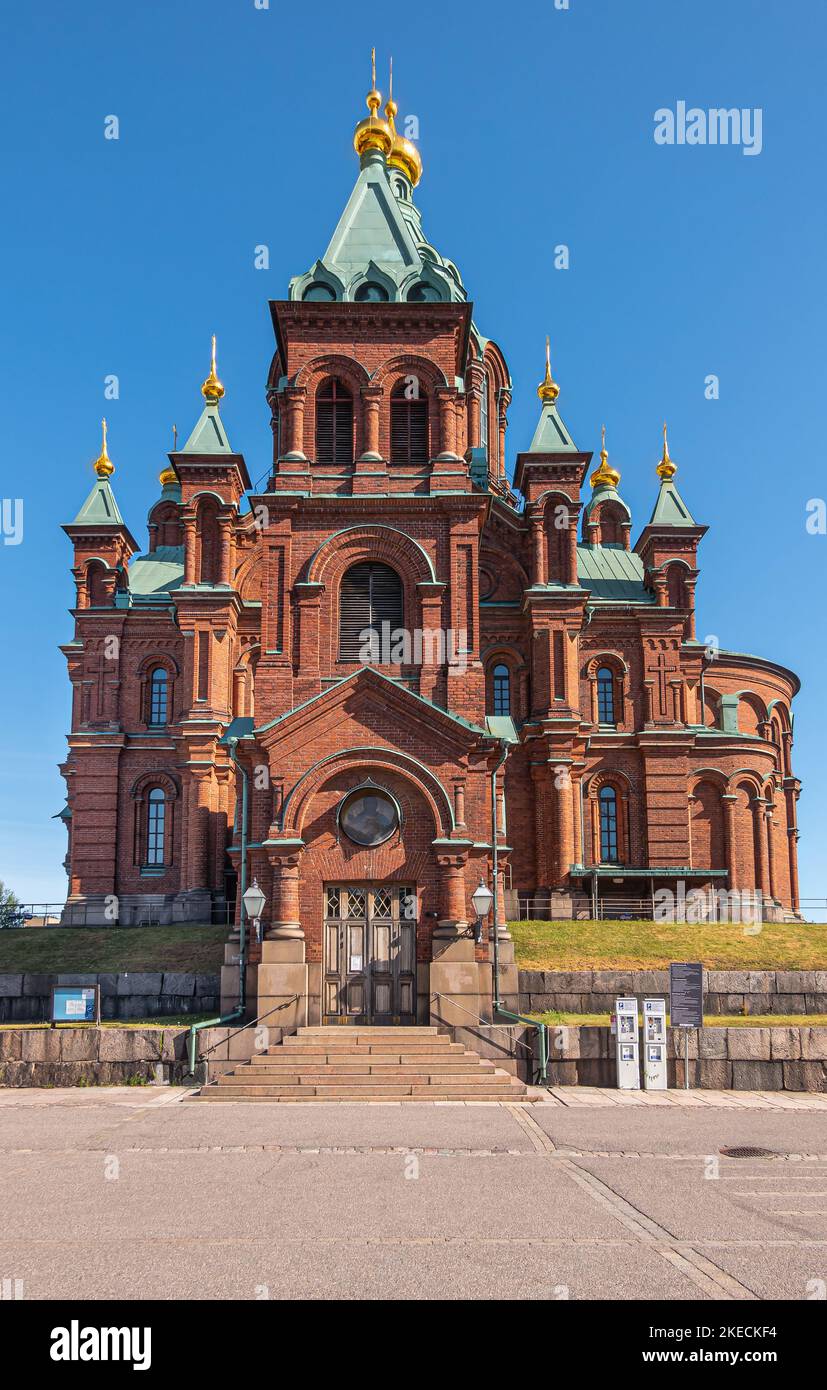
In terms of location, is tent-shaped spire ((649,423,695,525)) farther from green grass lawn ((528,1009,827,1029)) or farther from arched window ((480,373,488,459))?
green grass lawn ((528,1009,827,1029))

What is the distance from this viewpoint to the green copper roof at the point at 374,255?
28.2 metres

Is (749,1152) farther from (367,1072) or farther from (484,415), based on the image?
(484,415)

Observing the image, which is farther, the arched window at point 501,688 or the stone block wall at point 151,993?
the arched window at point 501,688

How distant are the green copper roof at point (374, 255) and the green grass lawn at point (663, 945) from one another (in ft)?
54.5

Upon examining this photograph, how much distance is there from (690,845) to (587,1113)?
87.0ft

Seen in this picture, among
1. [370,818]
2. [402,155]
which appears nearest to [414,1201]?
[370,818]

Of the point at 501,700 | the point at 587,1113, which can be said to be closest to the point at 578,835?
the point at 501,700

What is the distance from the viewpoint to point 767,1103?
66.2ft

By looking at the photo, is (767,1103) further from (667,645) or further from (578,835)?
(667,645)

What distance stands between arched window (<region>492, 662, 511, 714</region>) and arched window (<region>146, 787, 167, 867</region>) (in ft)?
41.2

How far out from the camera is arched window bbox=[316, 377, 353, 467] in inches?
1103

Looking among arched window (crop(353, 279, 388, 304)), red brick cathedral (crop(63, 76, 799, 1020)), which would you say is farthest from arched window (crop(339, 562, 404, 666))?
arched window (crop(353, 279, 388, 304))

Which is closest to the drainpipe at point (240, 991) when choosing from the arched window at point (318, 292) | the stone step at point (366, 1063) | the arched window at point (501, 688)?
the stone step at point (366, 1063)

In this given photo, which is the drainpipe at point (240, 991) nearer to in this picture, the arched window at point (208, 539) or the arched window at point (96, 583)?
the arched window at point (208, 539)
